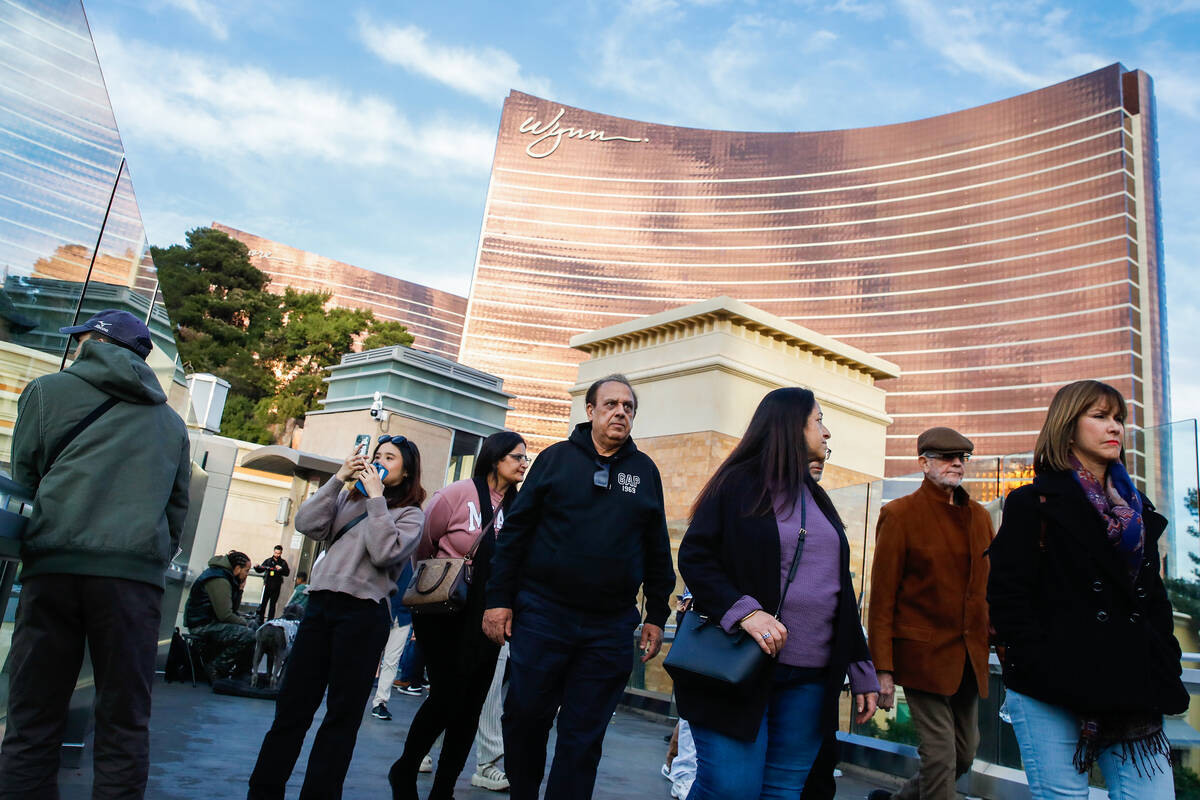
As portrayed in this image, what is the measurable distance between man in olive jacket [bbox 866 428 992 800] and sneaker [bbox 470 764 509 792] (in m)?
1.99

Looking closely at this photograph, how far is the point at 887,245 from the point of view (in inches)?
3123

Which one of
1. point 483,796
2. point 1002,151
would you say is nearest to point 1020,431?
point 1002,151

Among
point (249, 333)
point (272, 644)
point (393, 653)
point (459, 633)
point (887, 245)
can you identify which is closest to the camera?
point (459, 633)

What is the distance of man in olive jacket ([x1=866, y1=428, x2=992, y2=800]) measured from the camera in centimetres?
371

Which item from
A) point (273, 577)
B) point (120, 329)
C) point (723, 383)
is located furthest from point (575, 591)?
point (723, 383)

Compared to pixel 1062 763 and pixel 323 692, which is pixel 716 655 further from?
pixel 323 692

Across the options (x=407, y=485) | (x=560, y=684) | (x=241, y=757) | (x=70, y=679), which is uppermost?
(x=407, y=485)

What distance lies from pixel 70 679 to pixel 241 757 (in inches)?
78.8

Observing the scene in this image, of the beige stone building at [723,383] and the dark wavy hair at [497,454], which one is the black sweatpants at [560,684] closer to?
the dark wavy hair at [497,454]

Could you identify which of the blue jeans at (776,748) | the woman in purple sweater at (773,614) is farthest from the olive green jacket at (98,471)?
the blue jeans at (776,748)

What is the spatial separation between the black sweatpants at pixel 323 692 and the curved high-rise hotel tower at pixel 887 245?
7104 centimetres

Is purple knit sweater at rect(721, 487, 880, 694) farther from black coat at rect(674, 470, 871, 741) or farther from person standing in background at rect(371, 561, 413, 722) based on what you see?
person standing in background at rect(371, 561, 413, 722)

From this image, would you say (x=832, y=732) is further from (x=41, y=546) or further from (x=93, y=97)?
(x=93, y=97)

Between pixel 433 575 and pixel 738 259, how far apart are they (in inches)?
3216
